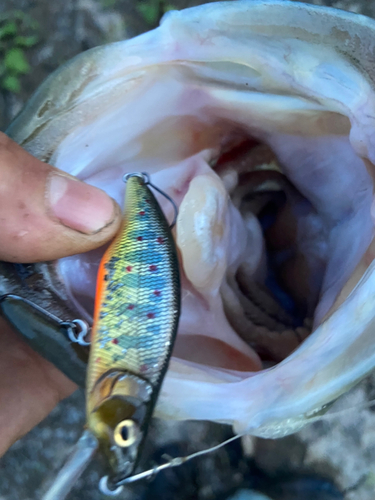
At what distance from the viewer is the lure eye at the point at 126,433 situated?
0.41 meters

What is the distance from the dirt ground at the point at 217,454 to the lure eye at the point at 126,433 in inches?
33.7

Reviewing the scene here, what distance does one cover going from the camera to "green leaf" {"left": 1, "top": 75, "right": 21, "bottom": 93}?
4.60 feet

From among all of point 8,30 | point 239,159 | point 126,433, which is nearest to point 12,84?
point 8,30

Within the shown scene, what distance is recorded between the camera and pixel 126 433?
1.38ft

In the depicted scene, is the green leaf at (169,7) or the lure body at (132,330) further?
the green leaf at (169,7)

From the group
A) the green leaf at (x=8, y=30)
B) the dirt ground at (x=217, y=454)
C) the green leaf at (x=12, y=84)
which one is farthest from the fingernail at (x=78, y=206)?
the green leaf at (x=8, y=30)

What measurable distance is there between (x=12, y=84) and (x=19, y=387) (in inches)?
41.8

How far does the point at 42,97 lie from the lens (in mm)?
712

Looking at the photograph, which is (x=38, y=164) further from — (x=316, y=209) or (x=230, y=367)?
(x=316, y=209)

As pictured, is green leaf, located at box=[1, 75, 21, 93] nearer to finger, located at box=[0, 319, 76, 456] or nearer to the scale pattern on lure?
finger, located at box=[0, 319, 76, 456]

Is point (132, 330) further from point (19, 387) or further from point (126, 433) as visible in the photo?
point (19, 387)

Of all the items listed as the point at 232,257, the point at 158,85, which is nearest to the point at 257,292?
the point at 232,257

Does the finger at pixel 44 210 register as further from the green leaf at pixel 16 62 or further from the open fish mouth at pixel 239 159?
the green leaf at pixel 16 62

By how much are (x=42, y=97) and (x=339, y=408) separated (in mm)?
1081
